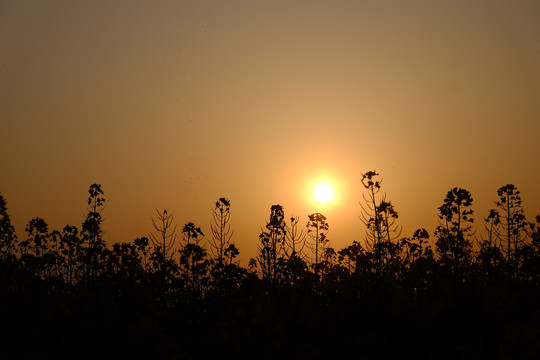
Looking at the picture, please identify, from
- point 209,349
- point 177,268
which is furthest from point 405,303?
point 177,268

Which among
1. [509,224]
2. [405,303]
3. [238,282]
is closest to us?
[405,303]

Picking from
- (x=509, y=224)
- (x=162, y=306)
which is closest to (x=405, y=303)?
(x=162, y=306)

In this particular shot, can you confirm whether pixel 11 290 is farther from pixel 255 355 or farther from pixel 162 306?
pixel 255 355

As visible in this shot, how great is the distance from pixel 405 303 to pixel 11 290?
10004 millimetres

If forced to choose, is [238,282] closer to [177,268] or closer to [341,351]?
[177,268]

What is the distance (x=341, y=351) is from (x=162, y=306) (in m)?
5.15

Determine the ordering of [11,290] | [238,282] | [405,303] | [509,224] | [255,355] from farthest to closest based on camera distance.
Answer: [509,224], [238,282], [11,290], [405,303], [255,355]

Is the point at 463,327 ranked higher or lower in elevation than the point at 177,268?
lower

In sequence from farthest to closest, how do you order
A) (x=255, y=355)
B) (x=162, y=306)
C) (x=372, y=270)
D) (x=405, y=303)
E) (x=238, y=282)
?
1. (x=372, y=270)
2. (x=238, y=282)
3. (x=162, y=306)
4. (x=405, y=303)
5. (x=255, y=355)

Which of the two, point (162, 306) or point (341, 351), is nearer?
point (341, 351)

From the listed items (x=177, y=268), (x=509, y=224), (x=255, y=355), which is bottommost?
(x=255, y=355)

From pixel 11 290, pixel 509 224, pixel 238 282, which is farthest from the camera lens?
pixel 509 224

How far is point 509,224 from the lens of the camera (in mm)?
20422

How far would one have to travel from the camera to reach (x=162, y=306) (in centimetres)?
1195
